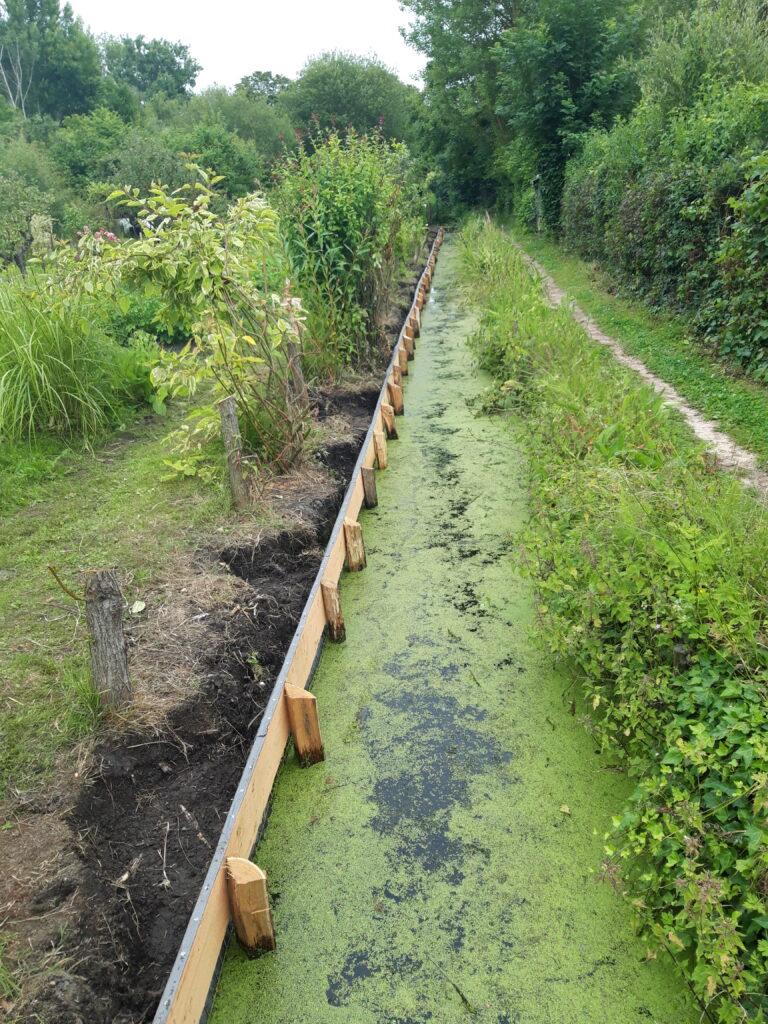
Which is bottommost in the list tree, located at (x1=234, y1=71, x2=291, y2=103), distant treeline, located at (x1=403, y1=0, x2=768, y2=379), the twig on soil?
the twig on soil

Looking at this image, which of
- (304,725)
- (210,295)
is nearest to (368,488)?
(210,295)

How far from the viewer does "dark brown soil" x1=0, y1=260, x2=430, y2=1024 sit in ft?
5.89

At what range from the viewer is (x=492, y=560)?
12.8 ft

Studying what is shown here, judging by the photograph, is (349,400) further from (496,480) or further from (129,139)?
(129,139)

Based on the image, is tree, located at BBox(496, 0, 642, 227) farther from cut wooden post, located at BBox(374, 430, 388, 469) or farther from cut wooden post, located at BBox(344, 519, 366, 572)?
cut wooden post, located at BBox(344, 519, 366, 572)

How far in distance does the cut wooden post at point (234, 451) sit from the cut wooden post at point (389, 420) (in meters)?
1.89

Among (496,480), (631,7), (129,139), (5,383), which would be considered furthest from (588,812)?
(129,139)

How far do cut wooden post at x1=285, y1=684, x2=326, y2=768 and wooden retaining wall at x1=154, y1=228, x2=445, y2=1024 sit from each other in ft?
0.12

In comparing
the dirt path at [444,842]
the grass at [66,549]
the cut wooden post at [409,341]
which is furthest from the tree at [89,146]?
the dirt path at [444,842]

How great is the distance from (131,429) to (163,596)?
2561mm

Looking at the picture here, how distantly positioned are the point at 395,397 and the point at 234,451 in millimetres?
2735

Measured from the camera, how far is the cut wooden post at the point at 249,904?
188 cm

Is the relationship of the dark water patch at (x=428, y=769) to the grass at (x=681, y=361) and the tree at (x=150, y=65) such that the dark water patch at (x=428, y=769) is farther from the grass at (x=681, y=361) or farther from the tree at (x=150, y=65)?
the tree at (x=150, y=65)

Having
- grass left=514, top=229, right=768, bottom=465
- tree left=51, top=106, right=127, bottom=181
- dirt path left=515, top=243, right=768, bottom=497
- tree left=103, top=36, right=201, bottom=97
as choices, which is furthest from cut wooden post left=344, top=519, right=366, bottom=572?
tree left=103, top=36, right=201, bottom=97
